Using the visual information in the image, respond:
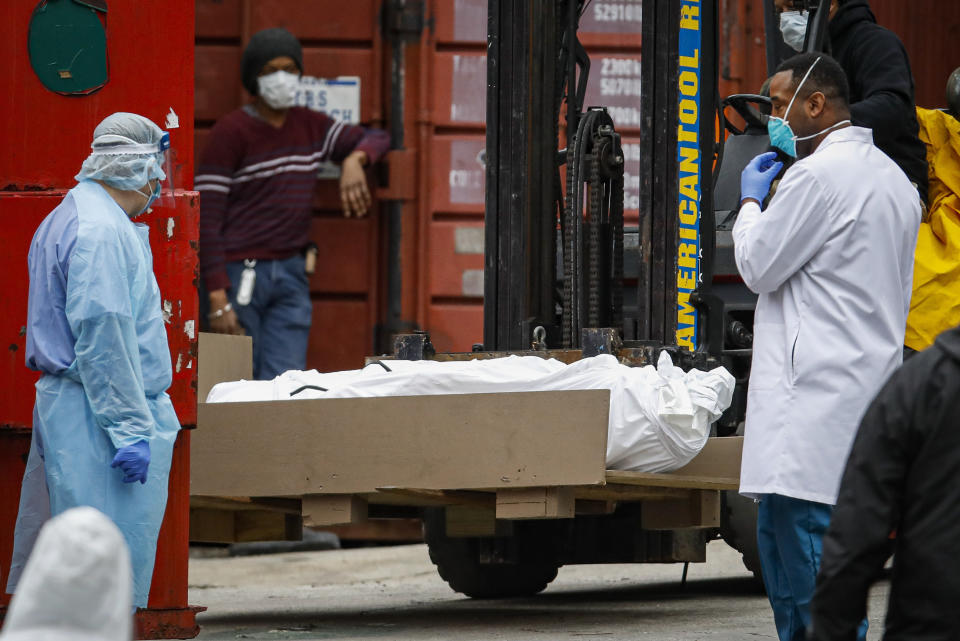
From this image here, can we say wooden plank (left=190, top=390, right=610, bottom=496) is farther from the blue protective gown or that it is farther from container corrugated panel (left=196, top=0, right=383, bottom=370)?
container corrugated panel (left=196, top=0, right=383, bottom=370)

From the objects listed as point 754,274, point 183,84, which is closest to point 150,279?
point 183,84

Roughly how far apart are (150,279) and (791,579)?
2123 millimetres

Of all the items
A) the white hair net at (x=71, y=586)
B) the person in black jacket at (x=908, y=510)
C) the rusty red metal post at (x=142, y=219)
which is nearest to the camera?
the white hair net at (x=71, y=586)

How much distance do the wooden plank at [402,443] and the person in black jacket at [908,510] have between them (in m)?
2.33

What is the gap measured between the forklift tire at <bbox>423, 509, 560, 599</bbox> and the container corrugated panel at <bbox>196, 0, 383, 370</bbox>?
9.47 feet

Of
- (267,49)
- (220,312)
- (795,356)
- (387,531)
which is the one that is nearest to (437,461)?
(795,356)

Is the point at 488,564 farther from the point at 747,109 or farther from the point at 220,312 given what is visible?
the point at 220,312

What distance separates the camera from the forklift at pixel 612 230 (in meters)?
6.40

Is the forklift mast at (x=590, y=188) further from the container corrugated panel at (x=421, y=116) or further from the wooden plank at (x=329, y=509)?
the container corrugated panel at (x=421, y=116)

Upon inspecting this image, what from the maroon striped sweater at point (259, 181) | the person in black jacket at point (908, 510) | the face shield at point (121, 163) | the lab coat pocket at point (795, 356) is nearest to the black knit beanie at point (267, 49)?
the maroon striped sweater at point (259, 181)

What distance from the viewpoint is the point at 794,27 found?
644 cm

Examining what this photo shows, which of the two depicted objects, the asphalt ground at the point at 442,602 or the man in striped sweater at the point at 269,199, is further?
the man in striped sweater at the point at 269,199

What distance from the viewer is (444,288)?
33.3ft

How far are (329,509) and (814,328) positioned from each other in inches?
77.8
